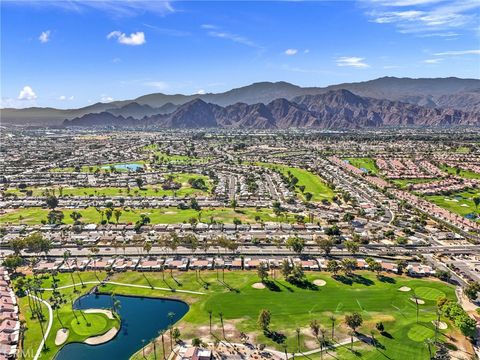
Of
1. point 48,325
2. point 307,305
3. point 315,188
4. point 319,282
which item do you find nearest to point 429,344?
point 307,305

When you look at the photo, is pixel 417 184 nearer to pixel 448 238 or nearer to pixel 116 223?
pixel 448 238

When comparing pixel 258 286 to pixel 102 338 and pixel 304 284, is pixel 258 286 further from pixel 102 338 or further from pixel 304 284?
pixel 102 338

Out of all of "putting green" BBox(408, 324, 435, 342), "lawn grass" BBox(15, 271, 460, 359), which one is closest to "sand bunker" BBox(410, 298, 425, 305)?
"lawn grass" BBox(15, 271, 460, 359)

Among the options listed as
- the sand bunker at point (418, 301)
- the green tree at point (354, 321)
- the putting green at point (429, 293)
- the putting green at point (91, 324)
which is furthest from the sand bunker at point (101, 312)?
the putting green at point (429, 293)

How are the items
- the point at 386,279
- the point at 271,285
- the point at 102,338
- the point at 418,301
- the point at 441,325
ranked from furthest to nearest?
the point at 386,279
the point at 271,285
the point at 418,301
the point at 441,325
the point at 102,338

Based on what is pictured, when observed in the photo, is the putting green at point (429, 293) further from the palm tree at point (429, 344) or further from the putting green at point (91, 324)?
the putting green at point (91, 324)

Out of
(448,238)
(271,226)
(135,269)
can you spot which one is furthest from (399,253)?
(135,269)
